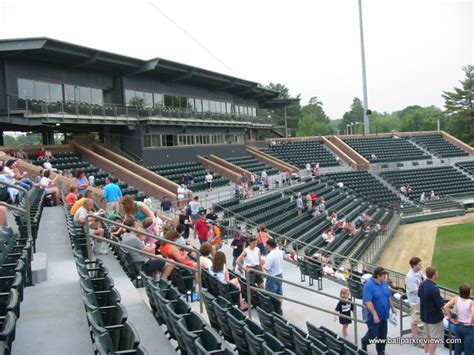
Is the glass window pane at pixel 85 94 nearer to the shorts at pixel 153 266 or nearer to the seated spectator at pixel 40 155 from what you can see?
the seated spectator at pixel 40 155

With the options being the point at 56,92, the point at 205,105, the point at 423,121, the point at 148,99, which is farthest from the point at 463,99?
the point at 56,92

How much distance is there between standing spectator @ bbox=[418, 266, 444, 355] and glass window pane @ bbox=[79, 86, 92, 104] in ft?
75.6

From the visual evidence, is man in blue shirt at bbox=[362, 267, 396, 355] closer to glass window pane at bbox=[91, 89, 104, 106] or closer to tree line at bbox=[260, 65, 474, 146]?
glass window pane at bbox=[91, 89, 104, 106]

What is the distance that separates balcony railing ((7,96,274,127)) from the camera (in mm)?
22484

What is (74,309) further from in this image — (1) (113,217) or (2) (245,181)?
(2) (245,181)

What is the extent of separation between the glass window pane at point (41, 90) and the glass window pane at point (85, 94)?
2203 mm

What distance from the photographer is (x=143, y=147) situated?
2906cm

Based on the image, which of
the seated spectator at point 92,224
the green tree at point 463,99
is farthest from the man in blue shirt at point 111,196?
the green tree at point 463,99

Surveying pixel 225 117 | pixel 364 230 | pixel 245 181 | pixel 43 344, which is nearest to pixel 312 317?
pixel 43 344

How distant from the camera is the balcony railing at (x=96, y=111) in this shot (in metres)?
22.5

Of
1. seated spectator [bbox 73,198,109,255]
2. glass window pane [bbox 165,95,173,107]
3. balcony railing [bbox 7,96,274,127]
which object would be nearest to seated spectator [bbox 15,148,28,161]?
balcony railing [bbox 7,96,274,127]

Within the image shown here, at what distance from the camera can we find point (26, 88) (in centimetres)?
2370

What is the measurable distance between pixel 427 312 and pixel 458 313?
1.49 feet

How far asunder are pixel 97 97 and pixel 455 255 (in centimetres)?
2106
